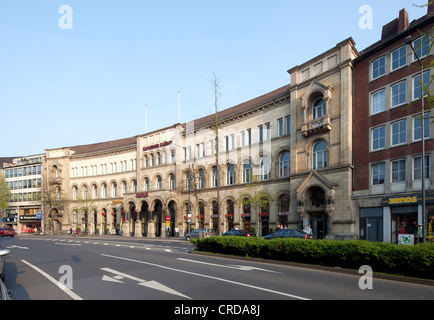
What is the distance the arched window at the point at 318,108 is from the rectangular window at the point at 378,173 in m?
7.35

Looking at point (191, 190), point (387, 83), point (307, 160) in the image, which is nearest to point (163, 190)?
point (191, 190)

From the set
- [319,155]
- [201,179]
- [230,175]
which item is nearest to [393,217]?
[319,155]

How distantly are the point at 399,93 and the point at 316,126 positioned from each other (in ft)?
24.5

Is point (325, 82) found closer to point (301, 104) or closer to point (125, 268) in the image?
point (301, 104)

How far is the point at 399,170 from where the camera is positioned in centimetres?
2419

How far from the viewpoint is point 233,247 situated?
56.7 feet

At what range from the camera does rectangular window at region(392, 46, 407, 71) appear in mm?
24438

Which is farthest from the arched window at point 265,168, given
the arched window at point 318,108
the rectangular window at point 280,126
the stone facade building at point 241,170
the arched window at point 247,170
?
the arched window at point 318,108

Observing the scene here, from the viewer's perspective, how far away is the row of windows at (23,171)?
7262 cm

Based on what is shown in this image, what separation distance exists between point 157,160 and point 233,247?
35.3 meters

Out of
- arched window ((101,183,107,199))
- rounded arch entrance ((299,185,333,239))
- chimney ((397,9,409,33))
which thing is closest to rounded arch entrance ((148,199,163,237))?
arched window ((101,183,107,199))

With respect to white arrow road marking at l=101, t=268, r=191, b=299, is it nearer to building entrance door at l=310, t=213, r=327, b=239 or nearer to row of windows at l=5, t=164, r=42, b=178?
building entrance door at l=310, t=213, r=327, b=239

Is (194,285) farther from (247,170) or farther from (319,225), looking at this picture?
(247,170)

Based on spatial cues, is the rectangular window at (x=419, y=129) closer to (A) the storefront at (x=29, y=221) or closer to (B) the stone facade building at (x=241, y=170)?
(B) the stone facade building at (x=241, y=170)
